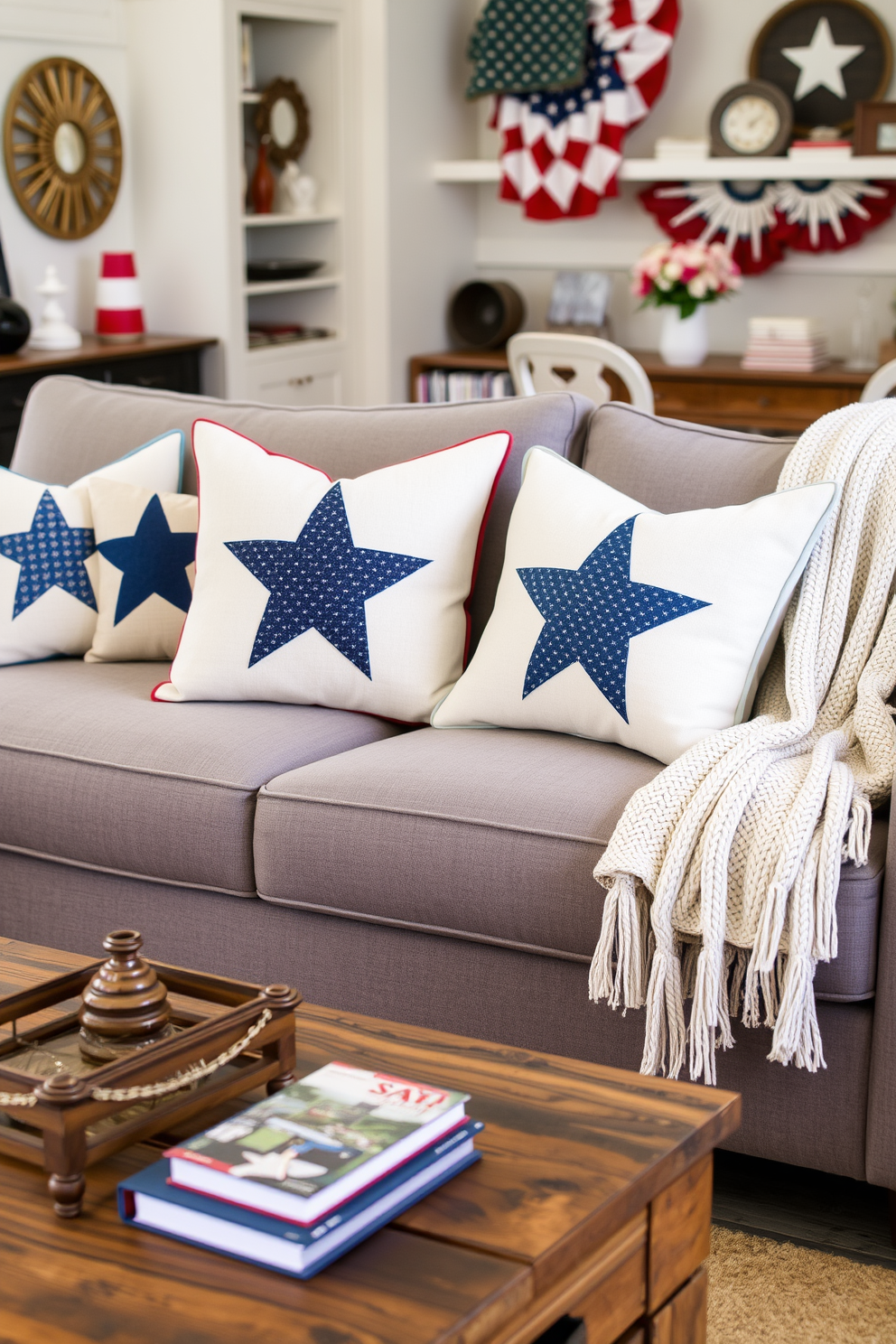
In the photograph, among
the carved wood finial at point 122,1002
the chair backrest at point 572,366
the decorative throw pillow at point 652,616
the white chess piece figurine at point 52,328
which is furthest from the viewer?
the white chess piece figurine at point 52,328

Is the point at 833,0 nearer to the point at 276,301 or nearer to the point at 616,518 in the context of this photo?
the point at 276,301

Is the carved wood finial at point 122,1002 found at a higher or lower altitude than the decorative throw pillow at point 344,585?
lower

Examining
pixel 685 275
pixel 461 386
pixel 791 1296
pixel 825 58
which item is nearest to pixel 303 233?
pixel 461 386

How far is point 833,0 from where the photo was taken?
4379mm

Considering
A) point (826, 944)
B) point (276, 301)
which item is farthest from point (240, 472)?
point (276, 301)

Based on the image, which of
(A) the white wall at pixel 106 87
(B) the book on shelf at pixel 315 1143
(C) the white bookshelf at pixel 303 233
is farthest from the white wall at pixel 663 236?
(B) the book on shelf at pixel 315 1143

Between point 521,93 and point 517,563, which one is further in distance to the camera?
point 521,93

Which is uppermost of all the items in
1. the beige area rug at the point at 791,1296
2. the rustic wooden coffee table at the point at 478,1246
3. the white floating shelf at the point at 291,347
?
the white floating shelf at the point at 291,347

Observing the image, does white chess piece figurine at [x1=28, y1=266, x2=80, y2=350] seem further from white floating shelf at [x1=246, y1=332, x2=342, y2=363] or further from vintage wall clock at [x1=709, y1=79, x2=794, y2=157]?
vintage wall clock at [x1=709, y1=79, x2=794, y2=157]

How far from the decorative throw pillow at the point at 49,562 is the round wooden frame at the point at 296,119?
247 centimetres

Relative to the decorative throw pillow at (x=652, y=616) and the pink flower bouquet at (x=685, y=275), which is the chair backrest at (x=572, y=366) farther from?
the decorative throw pillow at (x=652, y=616)

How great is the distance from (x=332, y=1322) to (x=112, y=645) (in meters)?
1.61

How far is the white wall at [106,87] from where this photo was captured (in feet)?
13.2

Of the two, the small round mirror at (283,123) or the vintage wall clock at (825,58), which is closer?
the vintage wall clock at (825,58)
